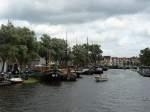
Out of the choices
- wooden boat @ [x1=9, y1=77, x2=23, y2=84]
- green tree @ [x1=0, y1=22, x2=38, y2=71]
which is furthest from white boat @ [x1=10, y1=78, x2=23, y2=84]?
green tree @ [x1=0, y1=22, x2=38, y2=71]

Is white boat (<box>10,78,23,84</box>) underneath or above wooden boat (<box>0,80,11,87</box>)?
above

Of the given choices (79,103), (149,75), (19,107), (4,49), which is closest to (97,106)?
(79,103)

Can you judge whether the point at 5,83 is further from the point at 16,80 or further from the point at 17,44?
the point at 17,44

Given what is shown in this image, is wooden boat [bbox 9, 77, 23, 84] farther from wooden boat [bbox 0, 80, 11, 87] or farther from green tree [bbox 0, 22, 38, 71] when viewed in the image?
green tree [bbox 0, 22, 38, 71]

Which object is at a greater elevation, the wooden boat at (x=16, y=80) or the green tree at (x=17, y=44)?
the green tree at (x=17, y=44)

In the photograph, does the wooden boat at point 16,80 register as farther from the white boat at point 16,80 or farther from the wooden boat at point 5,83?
the wooden boat at point 5,83

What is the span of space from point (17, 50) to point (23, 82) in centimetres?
954

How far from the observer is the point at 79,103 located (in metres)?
55.4

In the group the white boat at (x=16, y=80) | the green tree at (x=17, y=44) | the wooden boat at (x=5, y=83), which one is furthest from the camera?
the green tree at (x=17, y=44)

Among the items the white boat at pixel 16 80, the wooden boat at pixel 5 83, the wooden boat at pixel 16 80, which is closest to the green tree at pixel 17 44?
the wooden boat at pixel 16 80

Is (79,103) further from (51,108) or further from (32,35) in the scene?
(32,35)

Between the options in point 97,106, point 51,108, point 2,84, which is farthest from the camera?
point 2,84

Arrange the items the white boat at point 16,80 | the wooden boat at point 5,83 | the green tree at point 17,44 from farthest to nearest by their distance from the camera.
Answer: the green tree at point 17,44 < the white boat at point 16,80 < the wooden boat at point 5,83

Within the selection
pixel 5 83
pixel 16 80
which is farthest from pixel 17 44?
pixel 5 83
